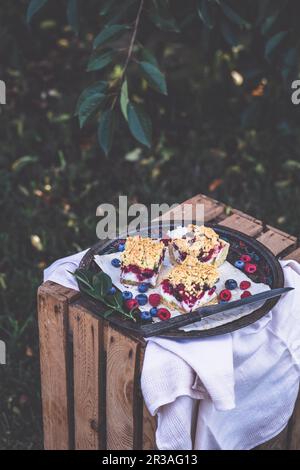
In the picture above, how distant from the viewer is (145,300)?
2107 millimetres

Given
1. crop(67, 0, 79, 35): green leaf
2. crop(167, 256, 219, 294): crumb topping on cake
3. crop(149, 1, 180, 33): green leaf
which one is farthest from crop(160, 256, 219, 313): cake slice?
crop(67, 0, 79, 35): green leaf

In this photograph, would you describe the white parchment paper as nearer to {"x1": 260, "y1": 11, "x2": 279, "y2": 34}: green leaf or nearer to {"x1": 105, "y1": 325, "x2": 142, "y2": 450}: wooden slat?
{"x1": 105, "y1": 325, "x2": 142, "y2": 450}: wooden slat

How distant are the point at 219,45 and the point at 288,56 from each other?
66 centimetres

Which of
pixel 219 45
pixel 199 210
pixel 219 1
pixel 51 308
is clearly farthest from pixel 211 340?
pixel 219 45

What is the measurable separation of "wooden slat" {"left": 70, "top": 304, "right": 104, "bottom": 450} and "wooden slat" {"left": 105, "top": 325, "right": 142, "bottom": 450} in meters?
0.04

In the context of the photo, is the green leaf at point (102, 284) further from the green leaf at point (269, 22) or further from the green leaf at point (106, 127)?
the green leaf at point (269, 22)

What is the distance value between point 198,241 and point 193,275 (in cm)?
19

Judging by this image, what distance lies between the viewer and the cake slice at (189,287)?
2062 millimetres

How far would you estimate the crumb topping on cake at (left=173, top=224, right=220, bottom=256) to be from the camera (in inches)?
87.7

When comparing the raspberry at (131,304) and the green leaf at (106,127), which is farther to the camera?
the green leaf at (106,127)

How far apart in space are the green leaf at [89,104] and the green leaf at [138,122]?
0.46 feet

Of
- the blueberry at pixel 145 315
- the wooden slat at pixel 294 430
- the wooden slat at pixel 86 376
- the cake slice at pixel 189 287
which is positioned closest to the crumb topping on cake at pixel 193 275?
the cake slice at pixel 189 287

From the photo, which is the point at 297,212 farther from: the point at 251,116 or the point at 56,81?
Result: the point at 56,81

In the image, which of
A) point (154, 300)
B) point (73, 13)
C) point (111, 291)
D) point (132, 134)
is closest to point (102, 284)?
point (111, 291)
